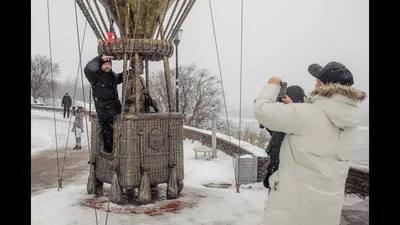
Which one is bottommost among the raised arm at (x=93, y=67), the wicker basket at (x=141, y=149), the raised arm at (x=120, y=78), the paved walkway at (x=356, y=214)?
the paved walkway at (x=356, y=214)

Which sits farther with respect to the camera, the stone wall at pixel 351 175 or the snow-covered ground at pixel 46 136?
the snow-covered ground at pixel 46 136

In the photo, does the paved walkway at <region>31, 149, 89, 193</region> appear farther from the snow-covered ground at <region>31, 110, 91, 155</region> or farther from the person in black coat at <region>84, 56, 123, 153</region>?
the person in black coat at <region>84, 56, 123, 153</region>

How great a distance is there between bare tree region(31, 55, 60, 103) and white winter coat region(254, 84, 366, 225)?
310 centimetres

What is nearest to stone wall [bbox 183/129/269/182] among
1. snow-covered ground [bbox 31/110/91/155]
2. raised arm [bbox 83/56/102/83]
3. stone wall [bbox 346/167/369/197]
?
stone wall [bbox 346/167/369/197]

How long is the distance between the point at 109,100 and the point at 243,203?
5.73 feet

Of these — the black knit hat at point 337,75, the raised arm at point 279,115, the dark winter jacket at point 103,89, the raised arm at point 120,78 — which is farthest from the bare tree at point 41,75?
the black knit hat at point 337,75

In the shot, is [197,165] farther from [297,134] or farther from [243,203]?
[297,134]

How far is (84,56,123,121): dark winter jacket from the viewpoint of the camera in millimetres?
3941

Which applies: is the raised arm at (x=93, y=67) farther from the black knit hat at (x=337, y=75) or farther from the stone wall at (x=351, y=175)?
the black knit hat at (x=337, y=75)

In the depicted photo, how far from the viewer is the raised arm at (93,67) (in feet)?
12.9

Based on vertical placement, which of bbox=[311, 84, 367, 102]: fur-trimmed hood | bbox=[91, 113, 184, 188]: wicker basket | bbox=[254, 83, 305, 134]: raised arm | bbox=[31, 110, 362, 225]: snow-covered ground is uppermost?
bbox=[311, 84, 367, 102]: fur-trimmed hood

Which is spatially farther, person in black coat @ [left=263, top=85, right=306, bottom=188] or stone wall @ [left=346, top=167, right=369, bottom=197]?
stone wall @ [left=346, top=167, right=369, bottom=197]
